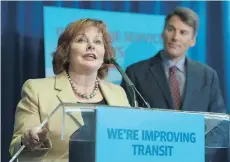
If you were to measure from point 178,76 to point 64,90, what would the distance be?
1296mm

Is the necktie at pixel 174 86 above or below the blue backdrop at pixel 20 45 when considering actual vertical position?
A: below

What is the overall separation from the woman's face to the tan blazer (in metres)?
0.10

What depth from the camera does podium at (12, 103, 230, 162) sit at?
1605 millimetres

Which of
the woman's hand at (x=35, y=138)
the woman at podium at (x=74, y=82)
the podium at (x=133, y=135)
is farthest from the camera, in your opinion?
the woman at podium at (x=74, y=82)

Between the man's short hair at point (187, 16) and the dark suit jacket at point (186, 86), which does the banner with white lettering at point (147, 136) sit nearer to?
the dark suit jacket at point (186, 86)

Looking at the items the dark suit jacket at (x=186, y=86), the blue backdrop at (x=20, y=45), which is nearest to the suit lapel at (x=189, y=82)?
the dark suit jacket at (x=186, y=86)

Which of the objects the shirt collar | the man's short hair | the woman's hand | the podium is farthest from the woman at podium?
the man's short hair

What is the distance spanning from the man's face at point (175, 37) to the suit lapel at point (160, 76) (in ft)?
0.29

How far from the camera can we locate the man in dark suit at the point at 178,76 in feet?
10.8

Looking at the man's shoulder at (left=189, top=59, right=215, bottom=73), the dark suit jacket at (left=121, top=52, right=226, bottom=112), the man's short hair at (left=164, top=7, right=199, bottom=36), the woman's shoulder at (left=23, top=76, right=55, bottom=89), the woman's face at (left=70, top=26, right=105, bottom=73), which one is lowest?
the dark suit jacket at (left=121, top=52, right=226, bottom=112)

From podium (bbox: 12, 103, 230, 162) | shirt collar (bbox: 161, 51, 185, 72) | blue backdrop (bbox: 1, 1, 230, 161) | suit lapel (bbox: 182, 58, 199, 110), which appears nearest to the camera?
podium (bbox: 12, 103, 230, 162)

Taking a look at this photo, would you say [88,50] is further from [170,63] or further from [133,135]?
[170,63]

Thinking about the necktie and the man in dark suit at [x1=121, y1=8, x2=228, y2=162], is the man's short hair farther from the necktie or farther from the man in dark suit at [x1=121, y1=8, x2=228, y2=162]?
the necktie

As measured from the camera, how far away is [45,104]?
216cm
